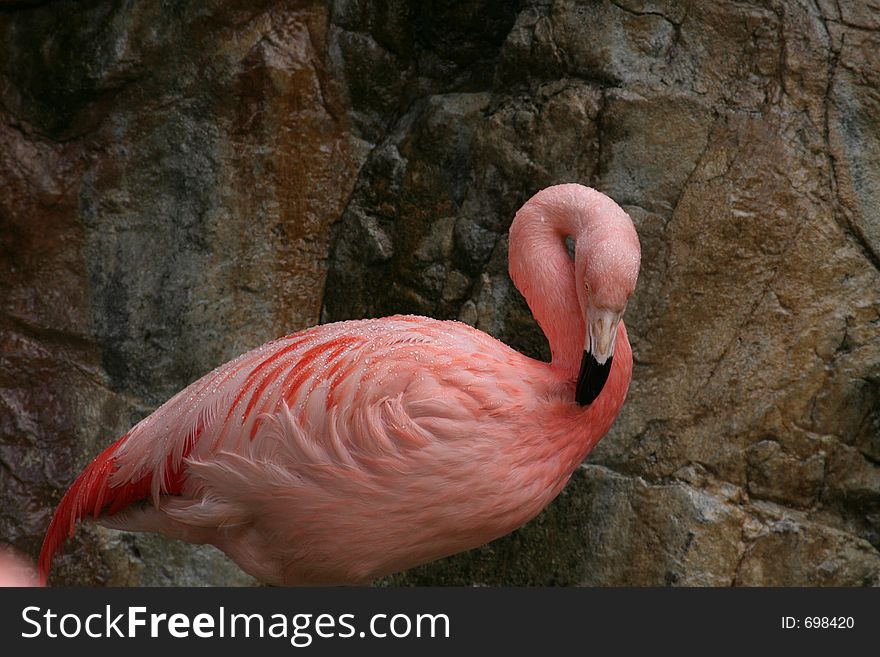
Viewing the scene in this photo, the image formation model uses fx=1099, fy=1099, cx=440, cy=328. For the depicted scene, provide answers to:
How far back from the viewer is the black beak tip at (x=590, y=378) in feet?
9.03

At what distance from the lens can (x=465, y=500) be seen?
2791mm

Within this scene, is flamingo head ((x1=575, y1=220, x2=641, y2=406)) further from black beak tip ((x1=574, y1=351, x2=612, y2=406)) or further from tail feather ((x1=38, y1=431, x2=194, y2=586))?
tail feather ((x1=38, y1=431, x2=194, y2=586))

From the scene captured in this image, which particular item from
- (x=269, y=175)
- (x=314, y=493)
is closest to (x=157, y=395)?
(x=269, y=175)

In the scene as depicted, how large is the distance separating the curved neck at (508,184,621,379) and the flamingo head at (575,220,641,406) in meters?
0.12

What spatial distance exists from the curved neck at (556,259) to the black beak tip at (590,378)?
0.50ft

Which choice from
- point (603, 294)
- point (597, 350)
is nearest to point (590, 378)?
point (597, 350)

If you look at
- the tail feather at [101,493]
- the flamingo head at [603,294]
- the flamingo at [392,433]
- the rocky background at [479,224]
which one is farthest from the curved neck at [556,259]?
the tail feather at [101,493]

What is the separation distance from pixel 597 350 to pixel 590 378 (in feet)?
0.26

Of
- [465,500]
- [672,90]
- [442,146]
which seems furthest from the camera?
[442,146]

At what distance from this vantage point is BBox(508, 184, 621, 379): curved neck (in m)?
2.97

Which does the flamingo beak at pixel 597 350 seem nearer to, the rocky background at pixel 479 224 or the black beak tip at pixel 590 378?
the black beak tip at pixel 590 378

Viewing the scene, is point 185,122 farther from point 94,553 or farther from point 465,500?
point 465,500

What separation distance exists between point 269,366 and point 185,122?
1.65 metres

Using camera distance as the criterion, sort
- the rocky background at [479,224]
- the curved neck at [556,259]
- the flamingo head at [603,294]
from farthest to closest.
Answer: the rocky background at [479,224], the curved neck at [556,259], the flamingo head at [603,294]
